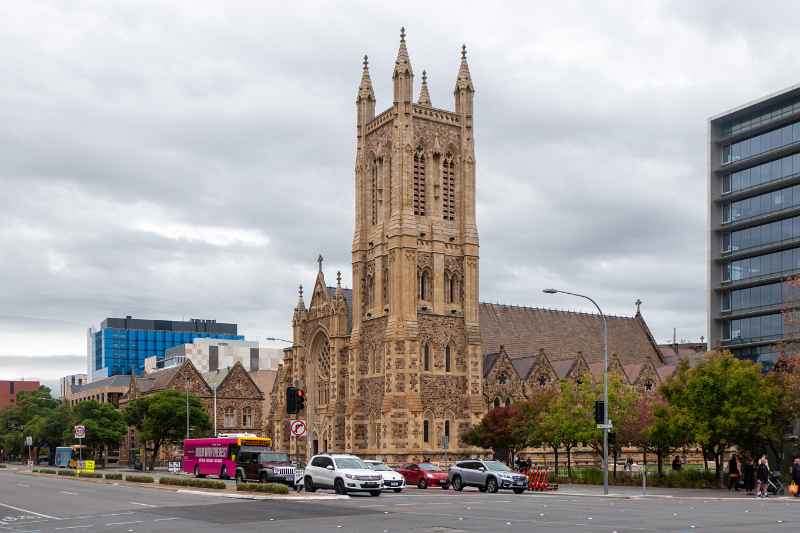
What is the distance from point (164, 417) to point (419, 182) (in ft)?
105

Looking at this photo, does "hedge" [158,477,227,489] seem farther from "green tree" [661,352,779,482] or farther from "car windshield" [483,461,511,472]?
"green tree" [661,352,779,482]

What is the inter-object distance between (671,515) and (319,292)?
66550 mm

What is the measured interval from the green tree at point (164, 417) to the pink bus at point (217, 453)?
1204 inches

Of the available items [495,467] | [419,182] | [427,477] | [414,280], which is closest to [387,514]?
A: [495,467]

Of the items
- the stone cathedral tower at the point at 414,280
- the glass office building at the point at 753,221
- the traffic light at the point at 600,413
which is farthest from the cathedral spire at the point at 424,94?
the traffic light at the point at 600,413

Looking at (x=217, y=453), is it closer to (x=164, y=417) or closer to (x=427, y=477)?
(x=427, y=477)

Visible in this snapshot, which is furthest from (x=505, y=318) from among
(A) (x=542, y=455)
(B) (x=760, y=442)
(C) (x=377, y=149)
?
(B) (x=760, y=442)

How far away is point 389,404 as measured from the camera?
79562mm

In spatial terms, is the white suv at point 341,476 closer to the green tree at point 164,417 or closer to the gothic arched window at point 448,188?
the gothic arched window at point 448,188

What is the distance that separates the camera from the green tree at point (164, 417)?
305 feet

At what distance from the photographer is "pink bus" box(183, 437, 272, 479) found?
5456 cm

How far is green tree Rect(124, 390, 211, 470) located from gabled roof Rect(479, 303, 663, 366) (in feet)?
92.1

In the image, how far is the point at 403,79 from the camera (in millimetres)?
85562

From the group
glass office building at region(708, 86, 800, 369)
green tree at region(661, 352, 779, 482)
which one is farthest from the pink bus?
glass office building at region(708, 86, 800, 369)
